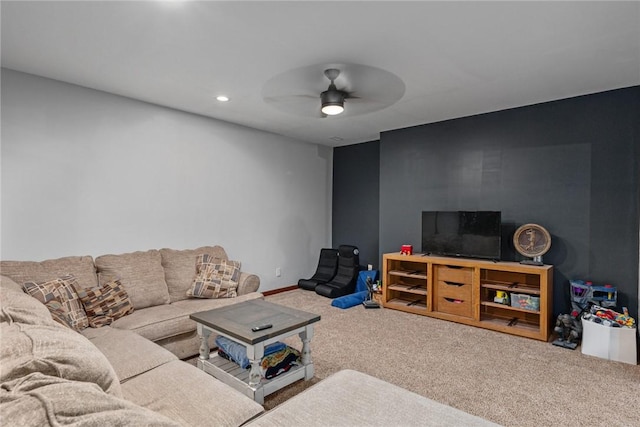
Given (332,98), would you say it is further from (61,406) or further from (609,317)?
(609,317)

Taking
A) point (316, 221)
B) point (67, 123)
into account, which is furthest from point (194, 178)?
point (316, 221)

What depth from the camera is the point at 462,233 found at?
405cm

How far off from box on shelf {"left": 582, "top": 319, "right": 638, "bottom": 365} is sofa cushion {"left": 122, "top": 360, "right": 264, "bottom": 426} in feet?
10.1

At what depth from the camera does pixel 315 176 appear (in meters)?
6.05

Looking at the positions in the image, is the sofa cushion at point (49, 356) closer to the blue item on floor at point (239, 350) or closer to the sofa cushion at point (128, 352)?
the sofa cushion at point (128, 352)

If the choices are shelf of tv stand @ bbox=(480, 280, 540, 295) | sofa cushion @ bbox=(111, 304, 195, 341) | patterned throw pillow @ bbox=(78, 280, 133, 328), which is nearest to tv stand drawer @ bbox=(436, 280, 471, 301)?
shelf of tv stand @ bbox=(480, 280, 540, 295)

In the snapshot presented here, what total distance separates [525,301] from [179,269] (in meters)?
3.67

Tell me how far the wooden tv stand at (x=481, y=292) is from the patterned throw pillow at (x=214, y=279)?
2.08 m

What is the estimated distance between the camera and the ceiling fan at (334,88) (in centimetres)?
288

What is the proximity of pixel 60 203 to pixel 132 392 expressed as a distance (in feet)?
7.82

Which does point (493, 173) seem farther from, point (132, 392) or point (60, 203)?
point (60, 203)

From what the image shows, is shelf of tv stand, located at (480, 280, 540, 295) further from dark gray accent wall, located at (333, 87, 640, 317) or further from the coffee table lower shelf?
the coffee table lower shelf

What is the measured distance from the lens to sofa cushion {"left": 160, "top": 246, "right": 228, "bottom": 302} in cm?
341

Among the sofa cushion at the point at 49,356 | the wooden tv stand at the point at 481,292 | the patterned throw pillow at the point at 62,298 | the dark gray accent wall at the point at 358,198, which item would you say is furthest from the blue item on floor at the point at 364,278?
the sofa cushion at the point at 49,356
